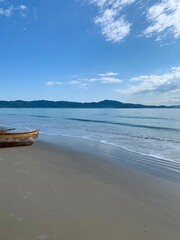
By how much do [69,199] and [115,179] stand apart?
8.33ft

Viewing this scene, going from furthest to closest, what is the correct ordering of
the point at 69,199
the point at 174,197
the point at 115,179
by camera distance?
1. the point at 115,179
2. the point at 174,197
3. the point at 69,199

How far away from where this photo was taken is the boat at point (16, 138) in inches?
521

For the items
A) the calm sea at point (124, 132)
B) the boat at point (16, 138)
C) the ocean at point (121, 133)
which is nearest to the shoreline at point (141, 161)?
the ocean at point (121, 133)

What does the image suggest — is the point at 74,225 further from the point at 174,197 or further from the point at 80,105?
the point at 80,105

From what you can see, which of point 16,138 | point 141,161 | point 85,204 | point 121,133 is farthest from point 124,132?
point 85,204

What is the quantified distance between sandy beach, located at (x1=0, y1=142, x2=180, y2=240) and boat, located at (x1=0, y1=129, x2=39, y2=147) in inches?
172

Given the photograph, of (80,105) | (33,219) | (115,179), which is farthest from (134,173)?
(80,105)

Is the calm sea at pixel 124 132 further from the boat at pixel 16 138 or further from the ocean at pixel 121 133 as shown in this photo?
the boat at pixel 16 138

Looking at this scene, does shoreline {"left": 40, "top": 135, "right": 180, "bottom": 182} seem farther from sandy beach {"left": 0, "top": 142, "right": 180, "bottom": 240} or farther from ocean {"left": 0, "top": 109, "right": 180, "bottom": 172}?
sandy beach {"left": 0, "top": 142, "right": 180, "bottom": 240}

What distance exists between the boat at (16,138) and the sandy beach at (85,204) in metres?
4.37

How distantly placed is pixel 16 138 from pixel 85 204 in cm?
928

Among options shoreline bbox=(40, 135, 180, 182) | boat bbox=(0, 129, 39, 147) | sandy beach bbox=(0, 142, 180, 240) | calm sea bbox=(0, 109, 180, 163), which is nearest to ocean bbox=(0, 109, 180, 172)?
calm sea bbox=(0, 109, 180, 163)

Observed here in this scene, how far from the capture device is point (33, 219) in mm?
4672

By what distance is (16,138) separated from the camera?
45.0 ft
